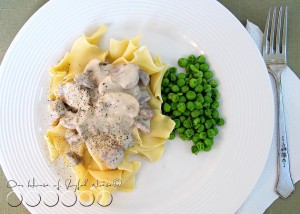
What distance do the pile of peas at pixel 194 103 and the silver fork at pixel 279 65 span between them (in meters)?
0.62

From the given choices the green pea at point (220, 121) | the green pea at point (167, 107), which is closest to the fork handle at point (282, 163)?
the green pea at point (220, 121)

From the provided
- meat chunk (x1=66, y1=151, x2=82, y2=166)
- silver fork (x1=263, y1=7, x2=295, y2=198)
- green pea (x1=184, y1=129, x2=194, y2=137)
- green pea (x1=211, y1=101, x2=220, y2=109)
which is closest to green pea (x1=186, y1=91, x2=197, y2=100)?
green pea (x1=211, y1=101, x2=220, y2=109)

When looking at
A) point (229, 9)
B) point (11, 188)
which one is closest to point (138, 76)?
point (229, 9)

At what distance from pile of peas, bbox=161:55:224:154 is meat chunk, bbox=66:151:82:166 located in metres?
0.95

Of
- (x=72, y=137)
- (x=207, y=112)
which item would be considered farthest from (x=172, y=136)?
(x=72, y=137)

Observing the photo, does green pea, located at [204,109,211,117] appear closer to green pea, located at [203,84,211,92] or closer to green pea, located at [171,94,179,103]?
green pea, located at [203,84,211,92]

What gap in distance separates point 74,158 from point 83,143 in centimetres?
17

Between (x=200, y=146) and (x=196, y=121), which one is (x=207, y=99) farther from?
(x=200, y=146)

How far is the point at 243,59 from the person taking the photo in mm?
3973

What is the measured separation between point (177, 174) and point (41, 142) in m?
1.45

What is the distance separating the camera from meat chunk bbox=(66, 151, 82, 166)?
157 inches

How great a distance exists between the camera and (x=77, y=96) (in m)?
3.90

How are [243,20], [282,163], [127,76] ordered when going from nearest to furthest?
1. [127,76]
2. [282,163]
3. [243,20]

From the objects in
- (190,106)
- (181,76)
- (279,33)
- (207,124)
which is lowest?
(207,124)
